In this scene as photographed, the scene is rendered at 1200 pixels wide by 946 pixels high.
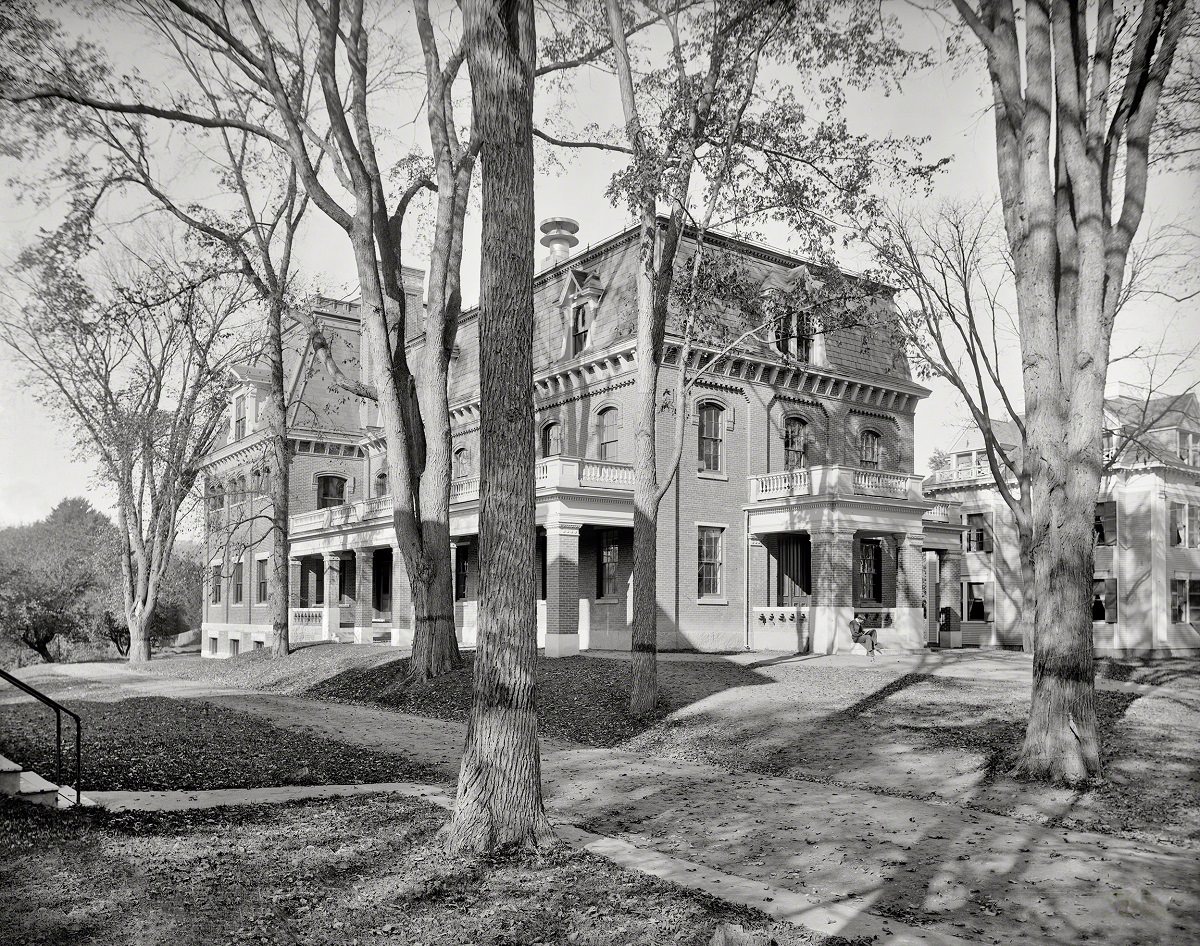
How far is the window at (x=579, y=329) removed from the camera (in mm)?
28264

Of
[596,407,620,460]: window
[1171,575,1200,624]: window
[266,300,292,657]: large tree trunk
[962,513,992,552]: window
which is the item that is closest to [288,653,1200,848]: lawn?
[266,300,292,657]: large tree trunk

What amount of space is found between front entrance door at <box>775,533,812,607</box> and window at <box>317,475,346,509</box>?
68.8 ft

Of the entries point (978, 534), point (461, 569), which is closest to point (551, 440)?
point (461, 569)

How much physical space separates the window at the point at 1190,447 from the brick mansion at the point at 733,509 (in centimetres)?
131

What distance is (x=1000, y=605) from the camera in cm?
4156

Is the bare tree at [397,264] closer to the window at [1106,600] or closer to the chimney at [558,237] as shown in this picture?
the chimney at [558,237]

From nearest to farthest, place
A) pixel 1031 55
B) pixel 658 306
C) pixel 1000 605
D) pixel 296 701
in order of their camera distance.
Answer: pixel 1031 55 → pixel 658 306 → pixel 296 701 → pixel 1000 605

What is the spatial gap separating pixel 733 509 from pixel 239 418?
1020 inches

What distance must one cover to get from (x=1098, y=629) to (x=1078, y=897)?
35104 mm

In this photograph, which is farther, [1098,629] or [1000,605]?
[1000,605]

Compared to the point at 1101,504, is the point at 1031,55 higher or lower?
higher

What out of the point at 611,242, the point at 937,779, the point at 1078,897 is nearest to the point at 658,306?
the point at 937,779

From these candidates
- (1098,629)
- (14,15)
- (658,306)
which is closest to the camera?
(14,15)

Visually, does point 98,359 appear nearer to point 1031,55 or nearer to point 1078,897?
point 1031,55
